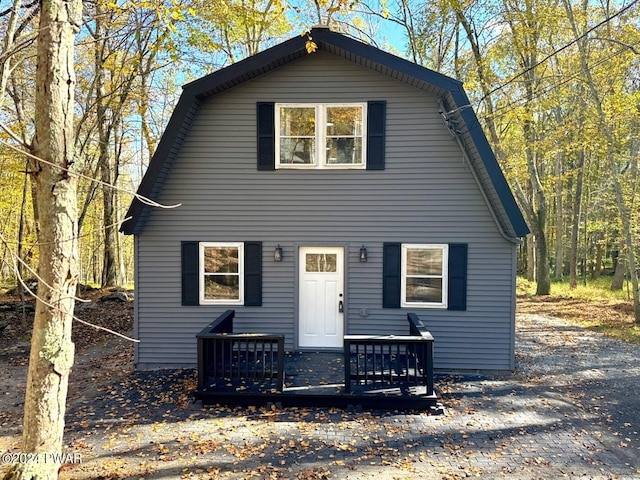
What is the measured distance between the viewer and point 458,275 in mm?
6887

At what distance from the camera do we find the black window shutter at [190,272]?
7.09m

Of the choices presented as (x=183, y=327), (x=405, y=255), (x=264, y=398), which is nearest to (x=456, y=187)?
(x=405, y=255)

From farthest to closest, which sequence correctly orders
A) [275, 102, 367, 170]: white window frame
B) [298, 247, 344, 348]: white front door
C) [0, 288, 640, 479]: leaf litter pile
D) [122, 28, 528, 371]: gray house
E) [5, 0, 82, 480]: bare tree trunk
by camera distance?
[298, 247, 344, 348]: white front door, [275, 102, 367, 170]: white window frame, [122, 28, 528, 371]: gray house, [0, 288, 640, 479]: leaf litter pile, [5, 0, 82, 480]: bare tree trunk

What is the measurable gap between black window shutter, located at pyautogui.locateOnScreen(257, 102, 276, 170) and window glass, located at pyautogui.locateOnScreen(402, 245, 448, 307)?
9.22 ft

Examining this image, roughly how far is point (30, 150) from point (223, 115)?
4.45 meters

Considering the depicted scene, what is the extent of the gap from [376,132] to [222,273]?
3.68m

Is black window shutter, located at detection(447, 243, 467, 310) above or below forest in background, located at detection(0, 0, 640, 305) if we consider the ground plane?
below

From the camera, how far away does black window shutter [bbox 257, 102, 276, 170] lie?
23.0 feet

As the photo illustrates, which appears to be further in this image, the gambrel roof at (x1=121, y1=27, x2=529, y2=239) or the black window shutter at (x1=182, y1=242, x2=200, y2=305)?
the black window shutter at (x1=182, y1=242, x2=200, y2=305)

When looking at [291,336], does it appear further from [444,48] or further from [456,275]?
[444,48]

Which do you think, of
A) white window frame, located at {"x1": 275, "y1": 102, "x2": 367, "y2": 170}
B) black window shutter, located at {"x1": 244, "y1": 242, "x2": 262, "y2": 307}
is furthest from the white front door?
white window frame, located at {"x1": 275, "y1": 102, "x2": 367, "y2": 170}

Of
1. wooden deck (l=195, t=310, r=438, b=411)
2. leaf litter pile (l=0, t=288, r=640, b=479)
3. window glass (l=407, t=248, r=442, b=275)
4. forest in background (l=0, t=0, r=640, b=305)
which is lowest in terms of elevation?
leaf litter pile (l=0, t=288, r=640, b=479)

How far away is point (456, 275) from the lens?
22.6ft

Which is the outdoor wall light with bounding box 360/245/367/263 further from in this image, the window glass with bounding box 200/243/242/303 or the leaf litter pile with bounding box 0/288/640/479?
the leaf litter pile with bounding box 0/288/640/479
